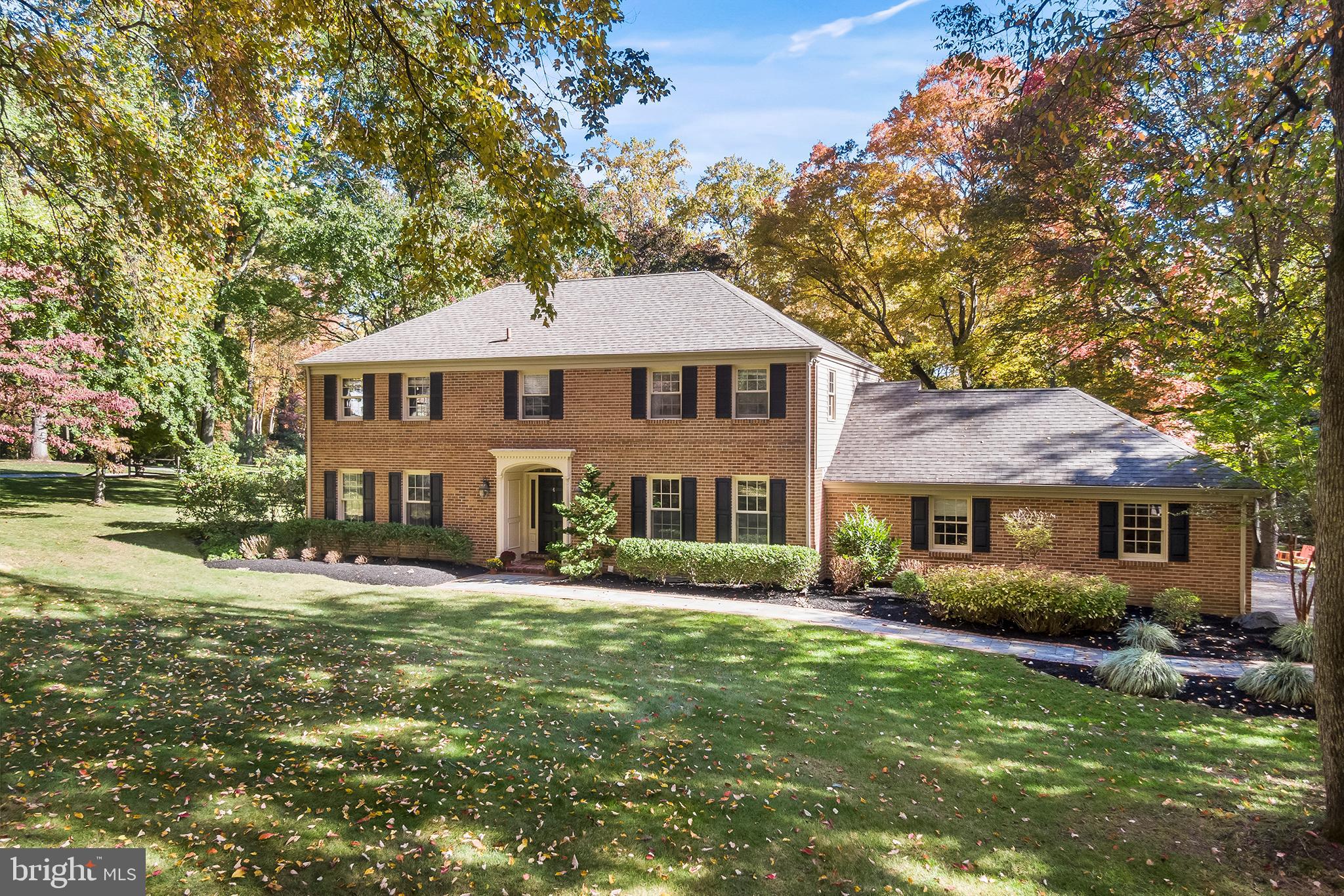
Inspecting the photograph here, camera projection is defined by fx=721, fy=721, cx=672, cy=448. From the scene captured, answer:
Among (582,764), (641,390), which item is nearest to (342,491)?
(641,390)

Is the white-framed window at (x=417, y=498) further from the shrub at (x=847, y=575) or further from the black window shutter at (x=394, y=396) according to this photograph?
the shrub at (x=847, y=575)

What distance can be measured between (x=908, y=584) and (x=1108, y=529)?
4.41 metres

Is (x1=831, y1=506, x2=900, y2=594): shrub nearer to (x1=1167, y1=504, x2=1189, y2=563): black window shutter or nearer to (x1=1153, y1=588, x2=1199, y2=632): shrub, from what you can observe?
(x1=1153, y1=588, x2=1199, y2=632): shrub

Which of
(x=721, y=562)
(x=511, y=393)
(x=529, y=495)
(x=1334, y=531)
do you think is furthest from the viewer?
(x=529, y=495)

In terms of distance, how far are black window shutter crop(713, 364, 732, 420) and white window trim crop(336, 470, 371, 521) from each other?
10.5 metres

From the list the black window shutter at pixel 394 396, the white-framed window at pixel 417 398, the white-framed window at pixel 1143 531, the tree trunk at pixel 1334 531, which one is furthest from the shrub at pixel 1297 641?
the black window shutter at pixel 394 396

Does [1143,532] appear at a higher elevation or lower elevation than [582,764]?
higher

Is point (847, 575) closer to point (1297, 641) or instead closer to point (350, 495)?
point (1297, 641)

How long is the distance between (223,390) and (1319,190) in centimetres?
3120

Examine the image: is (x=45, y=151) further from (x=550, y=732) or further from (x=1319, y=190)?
(x=1319, y=190)

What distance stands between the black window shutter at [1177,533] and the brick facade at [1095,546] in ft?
0.29

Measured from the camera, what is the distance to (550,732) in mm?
7262

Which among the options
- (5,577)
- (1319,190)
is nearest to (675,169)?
(1319,190)

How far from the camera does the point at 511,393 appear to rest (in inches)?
747
